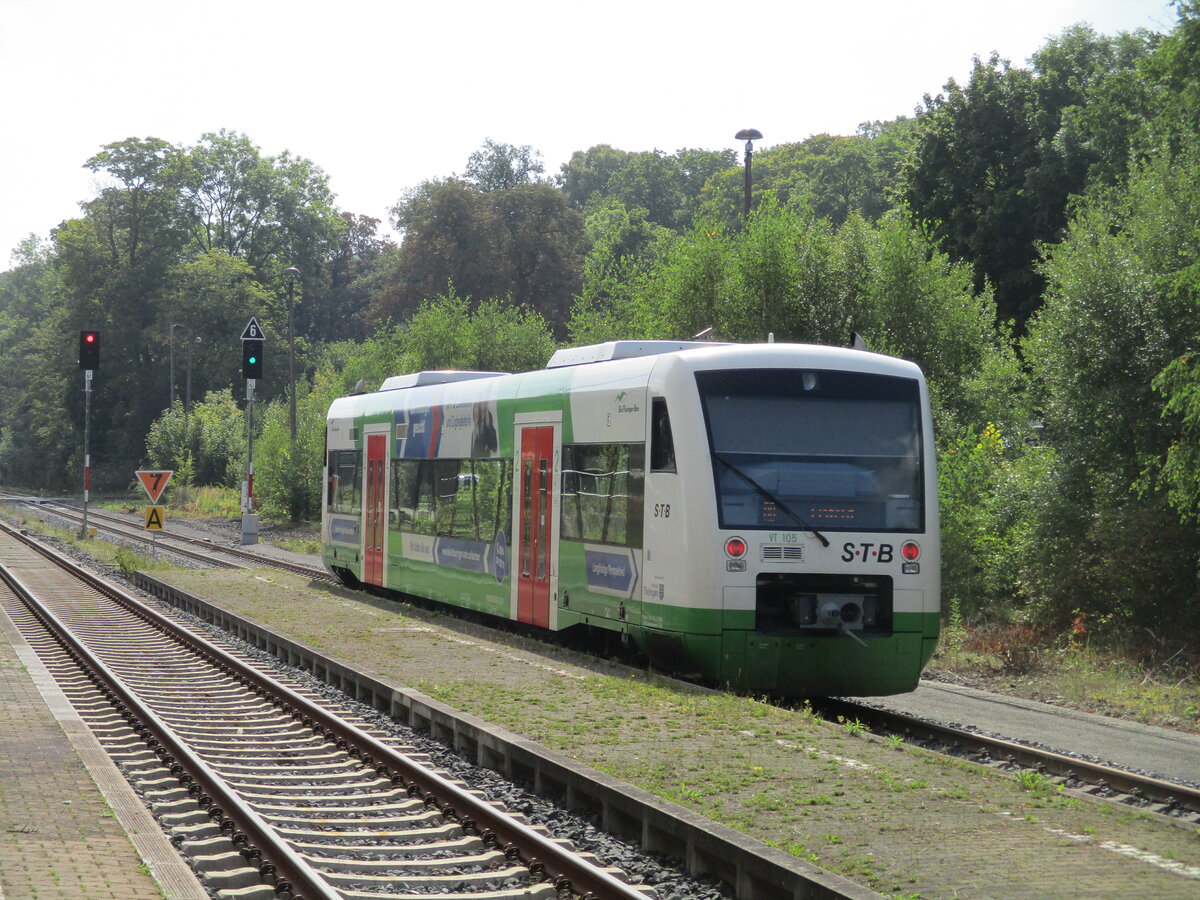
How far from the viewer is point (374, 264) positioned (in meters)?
106

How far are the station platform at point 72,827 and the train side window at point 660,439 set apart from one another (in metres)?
5.50

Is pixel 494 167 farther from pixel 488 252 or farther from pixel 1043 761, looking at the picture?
pixel 1043 761

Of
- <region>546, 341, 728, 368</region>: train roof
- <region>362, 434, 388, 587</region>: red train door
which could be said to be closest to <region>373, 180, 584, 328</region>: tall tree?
<region>362, 434, 388, 587</region>: red train door

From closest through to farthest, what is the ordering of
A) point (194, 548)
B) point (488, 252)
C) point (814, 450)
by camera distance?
point (814, 450), point (194, 548), point (488, 252)

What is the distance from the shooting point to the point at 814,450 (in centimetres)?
1269

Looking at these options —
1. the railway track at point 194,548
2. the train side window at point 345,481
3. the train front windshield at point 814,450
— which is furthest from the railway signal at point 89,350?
the train front windshield at point 814,450

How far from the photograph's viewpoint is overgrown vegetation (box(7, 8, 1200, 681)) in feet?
58.7

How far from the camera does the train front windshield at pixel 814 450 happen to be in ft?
40.8

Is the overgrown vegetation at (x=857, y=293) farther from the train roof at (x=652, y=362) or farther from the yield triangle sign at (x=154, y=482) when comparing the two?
the yield triangle sign at (x=154, y=482)

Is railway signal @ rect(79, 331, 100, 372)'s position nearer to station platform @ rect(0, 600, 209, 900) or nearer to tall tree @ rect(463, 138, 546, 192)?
station platform @ rect(0, 600, 209, 900)

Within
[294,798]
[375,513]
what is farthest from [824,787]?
[375,513]

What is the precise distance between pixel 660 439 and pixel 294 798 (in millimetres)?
5199

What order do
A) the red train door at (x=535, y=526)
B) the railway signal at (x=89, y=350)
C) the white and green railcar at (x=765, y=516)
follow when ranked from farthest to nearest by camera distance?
the railway signal at (x=89, y=350)
the red train door at (x=535, y=526)
the white and green railcar at (x=765, y=516)

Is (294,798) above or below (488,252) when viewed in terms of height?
below
